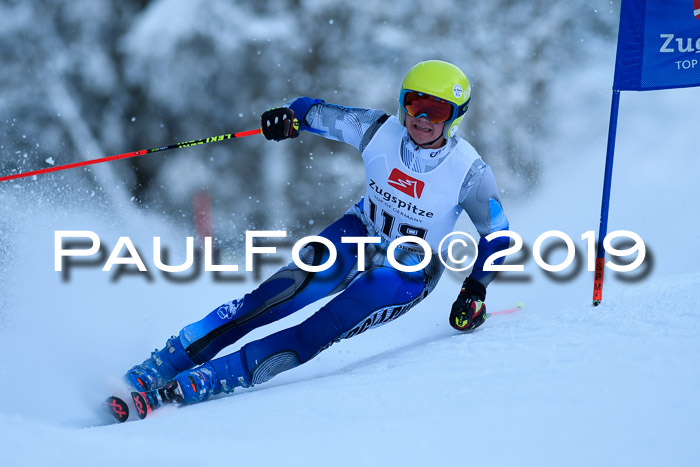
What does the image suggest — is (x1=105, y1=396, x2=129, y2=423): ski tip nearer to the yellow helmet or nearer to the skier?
the skier

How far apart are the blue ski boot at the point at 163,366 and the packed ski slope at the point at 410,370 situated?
9.4 inches

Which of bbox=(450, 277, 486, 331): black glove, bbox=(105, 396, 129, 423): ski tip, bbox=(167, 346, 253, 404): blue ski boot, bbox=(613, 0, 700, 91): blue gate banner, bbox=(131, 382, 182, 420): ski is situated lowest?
bbox=(105, 396, 129, 423): ski tip

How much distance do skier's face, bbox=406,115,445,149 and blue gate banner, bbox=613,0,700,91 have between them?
107cm

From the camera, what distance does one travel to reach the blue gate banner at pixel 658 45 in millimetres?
3064

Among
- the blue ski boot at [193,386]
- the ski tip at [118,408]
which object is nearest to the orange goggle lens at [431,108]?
the blue ski boot at [193,386]

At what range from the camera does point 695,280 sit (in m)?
3.22

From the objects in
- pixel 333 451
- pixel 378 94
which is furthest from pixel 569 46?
pixel 333 451

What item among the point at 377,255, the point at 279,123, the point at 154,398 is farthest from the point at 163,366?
the point at 279,123

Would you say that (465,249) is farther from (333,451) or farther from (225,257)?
(333,451)

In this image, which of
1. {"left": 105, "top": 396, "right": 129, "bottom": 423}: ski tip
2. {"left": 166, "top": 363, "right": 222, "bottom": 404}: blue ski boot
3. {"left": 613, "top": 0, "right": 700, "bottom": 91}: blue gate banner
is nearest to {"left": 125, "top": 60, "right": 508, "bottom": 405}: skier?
{"left": 166, "top": 363, "right": 222, "bottom": 404}: blue ski boot

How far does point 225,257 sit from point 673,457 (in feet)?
15.2

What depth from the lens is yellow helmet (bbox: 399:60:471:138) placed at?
9.00ft

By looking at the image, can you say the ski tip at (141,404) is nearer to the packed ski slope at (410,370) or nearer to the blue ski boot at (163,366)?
the packed ski slope at (410,370)

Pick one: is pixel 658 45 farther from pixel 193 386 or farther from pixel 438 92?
pixel 193 386
